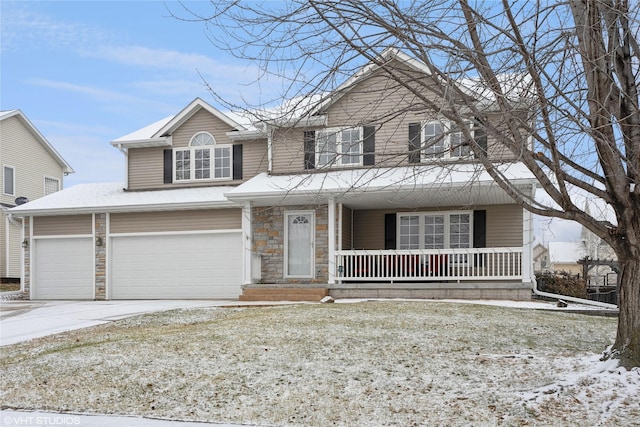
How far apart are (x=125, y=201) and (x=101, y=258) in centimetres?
193

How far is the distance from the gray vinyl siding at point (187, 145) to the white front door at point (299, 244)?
228 centimetres

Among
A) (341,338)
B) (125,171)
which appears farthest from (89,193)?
(341,338)

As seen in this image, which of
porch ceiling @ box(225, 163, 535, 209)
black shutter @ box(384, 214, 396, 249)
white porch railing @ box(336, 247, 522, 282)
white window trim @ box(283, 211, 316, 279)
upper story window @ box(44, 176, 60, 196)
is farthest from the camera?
upper story window @ box(44, 176, 60, 196)

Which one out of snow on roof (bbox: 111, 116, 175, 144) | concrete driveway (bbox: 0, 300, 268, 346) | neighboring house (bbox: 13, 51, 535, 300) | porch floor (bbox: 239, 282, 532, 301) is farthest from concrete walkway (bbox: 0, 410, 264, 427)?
snow on roof (bbox: 111, 116, 175, 144)

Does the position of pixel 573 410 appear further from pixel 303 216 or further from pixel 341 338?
pixel 303 216

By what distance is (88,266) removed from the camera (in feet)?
58.3

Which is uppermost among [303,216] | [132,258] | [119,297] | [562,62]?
[562,62]

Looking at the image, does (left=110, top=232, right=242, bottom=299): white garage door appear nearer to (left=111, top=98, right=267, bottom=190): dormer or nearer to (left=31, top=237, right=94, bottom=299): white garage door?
(left=31, top=237, right=94, bottom=299): white garage door

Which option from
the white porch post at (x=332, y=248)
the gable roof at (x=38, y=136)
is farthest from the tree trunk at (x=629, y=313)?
the gable roof at (x=38, y=136)

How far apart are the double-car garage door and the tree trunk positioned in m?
11.8

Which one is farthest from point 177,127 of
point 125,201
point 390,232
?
point 390,232

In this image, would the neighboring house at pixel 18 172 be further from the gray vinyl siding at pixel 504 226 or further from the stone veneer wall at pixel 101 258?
the gray vinyl siding at pixel 504 226

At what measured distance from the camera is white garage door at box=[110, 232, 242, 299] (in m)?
16.5

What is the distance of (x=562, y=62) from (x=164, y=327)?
683 centimetres
